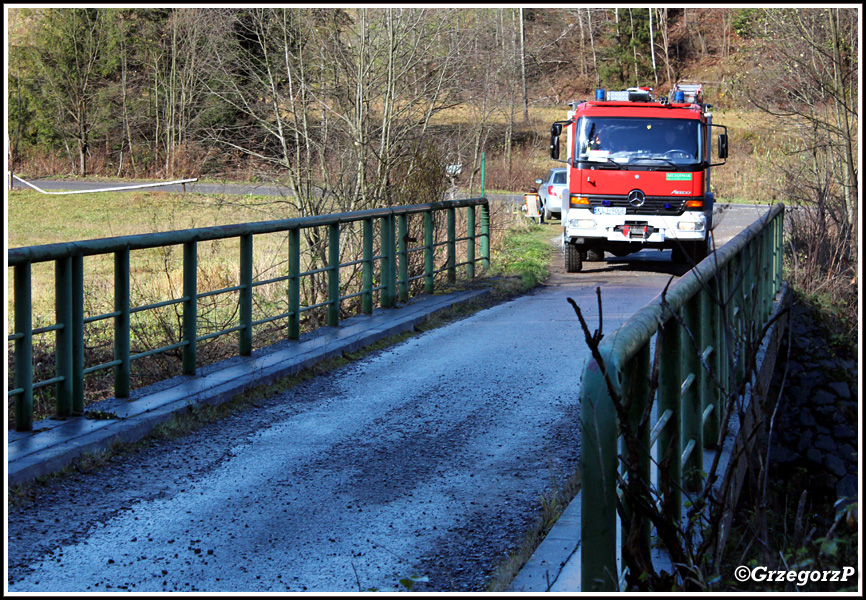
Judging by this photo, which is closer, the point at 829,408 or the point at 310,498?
the point at 310,498

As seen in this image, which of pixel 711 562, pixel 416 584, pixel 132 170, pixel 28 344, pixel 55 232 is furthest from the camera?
pixel 132 170

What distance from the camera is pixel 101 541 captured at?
15.5 ft

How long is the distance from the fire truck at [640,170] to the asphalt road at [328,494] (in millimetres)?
8185

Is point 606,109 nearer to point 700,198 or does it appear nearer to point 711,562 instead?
point 700,198

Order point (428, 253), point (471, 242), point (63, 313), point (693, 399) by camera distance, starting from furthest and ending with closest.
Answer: point (471, 242) < point (428, 253) < point (63, 313) < point (693, 399)

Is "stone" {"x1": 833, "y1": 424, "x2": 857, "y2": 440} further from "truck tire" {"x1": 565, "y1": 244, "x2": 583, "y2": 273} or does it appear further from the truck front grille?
"truck tire" {"x1": 565, "y1": 244, "x2": 583, "y2": 273}

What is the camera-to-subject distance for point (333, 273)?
10.0 metres

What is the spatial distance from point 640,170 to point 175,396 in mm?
11045

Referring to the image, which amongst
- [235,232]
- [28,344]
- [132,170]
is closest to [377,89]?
[235,232]

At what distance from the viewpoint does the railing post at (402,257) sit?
11617mm

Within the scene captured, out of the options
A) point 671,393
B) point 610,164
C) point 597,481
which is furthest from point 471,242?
point 597,481

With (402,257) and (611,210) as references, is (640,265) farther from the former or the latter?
(402,257)

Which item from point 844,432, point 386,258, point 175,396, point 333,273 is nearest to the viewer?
point 175,396

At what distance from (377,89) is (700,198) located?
18.9ft
